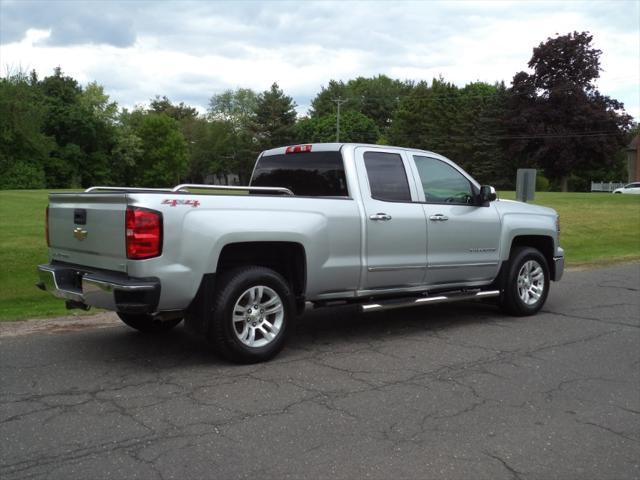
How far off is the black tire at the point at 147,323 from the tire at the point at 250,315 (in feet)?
4.25

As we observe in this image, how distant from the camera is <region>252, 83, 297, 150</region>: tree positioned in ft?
280

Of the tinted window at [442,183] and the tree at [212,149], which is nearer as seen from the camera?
the tinted window at [442,183]

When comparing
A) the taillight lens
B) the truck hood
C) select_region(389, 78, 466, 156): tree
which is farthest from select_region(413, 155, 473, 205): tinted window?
select_region(389, 78, 466, 156): tree

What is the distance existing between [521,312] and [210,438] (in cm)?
521

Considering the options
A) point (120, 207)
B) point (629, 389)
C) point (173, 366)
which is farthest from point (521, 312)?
point (120, 207)

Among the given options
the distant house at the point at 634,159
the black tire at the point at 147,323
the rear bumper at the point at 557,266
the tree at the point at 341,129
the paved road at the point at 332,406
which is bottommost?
the paved road at the point at 332,406

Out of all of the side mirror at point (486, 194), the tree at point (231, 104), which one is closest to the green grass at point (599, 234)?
the side mirror at point (486, 194)

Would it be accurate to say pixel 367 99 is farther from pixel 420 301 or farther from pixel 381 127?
pixel 420 301

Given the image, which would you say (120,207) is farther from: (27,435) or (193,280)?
(27,435)

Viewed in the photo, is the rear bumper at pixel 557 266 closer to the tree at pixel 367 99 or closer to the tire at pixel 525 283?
the tire at pixel 525 283

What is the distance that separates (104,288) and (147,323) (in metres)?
1.67

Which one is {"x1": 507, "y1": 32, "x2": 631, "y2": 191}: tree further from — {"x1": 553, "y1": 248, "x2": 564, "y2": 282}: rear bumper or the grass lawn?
{"x1": 553, "y1": 248, "x2": 564, "y2": 282}: rear bumper

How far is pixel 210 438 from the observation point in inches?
169

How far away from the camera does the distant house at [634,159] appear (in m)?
77.5
